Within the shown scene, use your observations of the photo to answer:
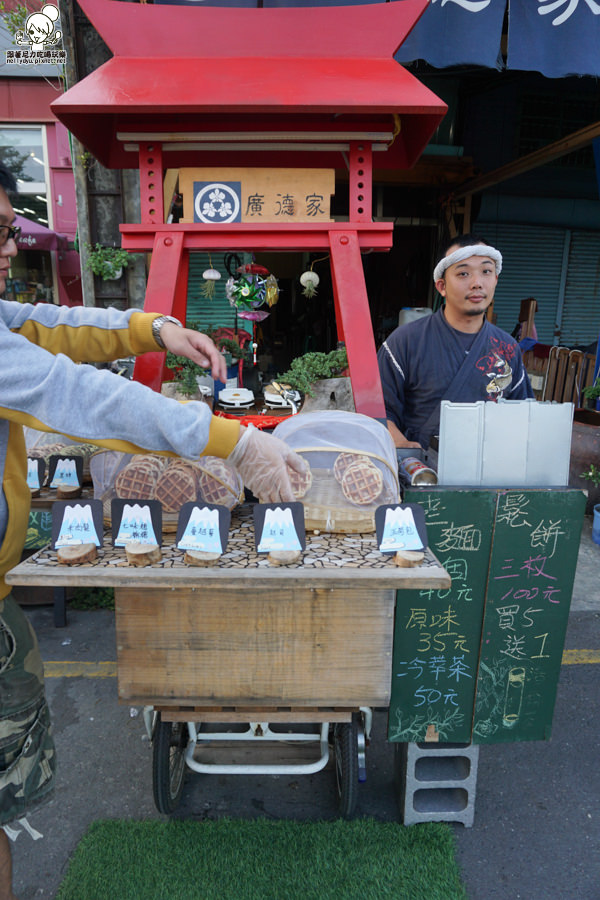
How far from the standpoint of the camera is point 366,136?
85.8 inches

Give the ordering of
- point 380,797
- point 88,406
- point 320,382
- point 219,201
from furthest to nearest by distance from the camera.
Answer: point 380,797
point 320,382
point 219,201
point 88,406

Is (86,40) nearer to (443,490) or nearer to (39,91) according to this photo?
(39,91)

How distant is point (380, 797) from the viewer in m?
2.53

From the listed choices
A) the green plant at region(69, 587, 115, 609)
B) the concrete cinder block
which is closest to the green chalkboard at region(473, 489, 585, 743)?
the concrete cinder block

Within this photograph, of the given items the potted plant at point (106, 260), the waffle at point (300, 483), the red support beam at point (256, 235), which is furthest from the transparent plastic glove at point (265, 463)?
the potted plant at point (106, 260)

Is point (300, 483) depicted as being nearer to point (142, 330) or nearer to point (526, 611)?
point (142, 330)

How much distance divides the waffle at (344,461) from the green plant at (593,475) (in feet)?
14.1

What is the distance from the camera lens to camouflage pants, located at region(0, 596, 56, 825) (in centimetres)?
162

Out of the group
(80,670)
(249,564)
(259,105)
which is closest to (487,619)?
(249,564)

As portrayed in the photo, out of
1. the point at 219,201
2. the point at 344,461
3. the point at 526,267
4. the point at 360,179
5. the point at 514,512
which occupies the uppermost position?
the point at 526,267

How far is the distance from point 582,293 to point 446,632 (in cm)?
977

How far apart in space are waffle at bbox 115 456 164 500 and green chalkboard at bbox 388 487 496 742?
963 mm

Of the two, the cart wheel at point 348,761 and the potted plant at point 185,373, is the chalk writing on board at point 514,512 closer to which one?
the cart wheel at point 348,761

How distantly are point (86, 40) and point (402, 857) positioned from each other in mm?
7144
